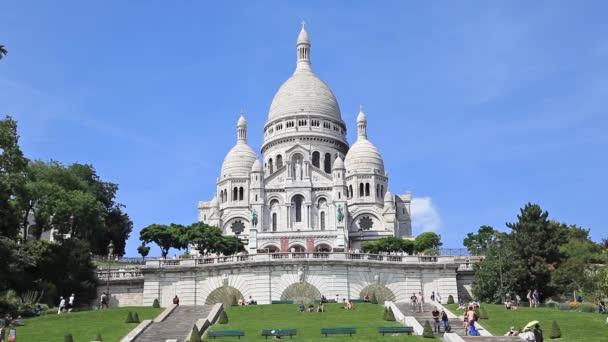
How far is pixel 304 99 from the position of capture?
12738 cm

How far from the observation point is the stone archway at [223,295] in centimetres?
5162

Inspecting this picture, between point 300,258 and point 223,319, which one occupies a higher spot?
point 300,258

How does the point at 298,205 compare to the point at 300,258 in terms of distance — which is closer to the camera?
the point at 300,258

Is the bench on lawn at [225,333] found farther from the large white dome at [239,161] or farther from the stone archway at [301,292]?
the large white dome at [239,161]

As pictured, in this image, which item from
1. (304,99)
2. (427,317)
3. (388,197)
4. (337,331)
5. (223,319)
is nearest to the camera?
(337,331)

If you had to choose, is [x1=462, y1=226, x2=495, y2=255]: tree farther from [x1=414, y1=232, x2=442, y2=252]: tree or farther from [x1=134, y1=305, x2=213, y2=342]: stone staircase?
[x1=134, y1=305, x2=213, y2=342]: stone staircase

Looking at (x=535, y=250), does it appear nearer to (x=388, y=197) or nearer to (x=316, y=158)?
(x=388, y=197)

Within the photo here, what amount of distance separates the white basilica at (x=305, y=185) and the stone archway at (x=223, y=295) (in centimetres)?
4266

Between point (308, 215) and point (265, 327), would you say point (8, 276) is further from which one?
point (308, 215)

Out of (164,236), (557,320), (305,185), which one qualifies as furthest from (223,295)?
(305,185)

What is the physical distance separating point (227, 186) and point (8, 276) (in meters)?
72.8

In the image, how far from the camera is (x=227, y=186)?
119m

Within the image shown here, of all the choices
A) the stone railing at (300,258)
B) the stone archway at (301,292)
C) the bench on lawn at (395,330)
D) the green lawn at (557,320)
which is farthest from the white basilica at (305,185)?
the bench on lawn at (395,330)

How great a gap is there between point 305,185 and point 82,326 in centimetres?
7273
